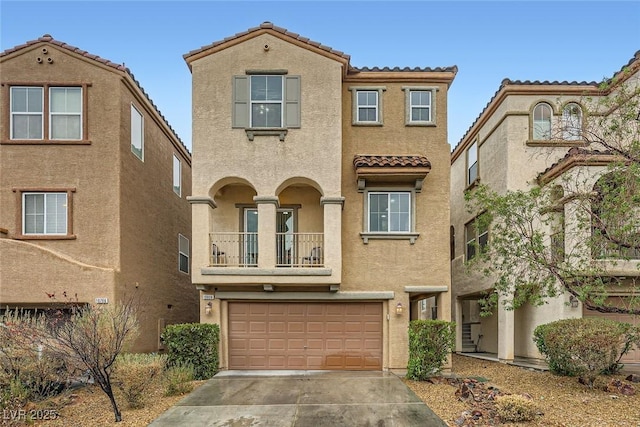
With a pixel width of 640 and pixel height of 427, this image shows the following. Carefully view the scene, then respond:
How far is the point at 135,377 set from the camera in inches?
348

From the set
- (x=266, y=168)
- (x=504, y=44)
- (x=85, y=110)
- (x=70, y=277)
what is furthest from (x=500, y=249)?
(x=85, y=110)

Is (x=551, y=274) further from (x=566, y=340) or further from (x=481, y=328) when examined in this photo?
(x=481, y=328)

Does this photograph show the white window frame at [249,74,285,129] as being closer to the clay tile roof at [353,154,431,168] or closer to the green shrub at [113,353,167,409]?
the clay tile roof at [353,154,431,168]

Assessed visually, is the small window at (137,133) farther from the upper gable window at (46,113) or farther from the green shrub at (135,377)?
the green shrub at (135,377)

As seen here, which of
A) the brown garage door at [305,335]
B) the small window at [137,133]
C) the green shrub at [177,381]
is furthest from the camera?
the small window at [137,133]

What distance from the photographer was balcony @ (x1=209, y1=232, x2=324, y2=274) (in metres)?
13.0

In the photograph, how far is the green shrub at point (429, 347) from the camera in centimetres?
1147

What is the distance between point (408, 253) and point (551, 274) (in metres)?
4.00

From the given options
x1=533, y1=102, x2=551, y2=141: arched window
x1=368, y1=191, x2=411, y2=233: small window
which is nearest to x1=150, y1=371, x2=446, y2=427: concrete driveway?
x1=368, y1=191, x2=411, y2=233: small window

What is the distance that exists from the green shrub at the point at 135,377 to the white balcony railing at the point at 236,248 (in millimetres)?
4407

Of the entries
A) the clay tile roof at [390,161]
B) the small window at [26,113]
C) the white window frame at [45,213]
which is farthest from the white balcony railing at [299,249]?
the small window at [26,113]

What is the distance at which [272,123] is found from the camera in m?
12.7

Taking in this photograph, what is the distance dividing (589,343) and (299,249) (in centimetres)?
810

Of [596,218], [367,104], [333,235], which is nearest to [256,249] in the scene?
[333,235]
